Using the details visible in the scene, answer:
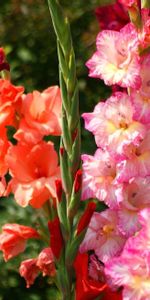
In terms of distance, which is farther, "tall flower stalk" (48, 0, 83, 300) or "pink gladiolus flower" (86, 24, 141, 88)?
"pink gladiolus flower" (86, 24, 141, 88)

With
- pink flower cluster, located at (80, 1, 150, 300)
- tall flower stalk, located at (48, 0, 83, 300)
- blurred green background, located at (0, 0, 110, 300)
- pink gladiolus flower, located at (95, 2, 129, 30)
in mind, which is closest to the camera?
tall flower stalk, located at (48, 0, 83, 300)

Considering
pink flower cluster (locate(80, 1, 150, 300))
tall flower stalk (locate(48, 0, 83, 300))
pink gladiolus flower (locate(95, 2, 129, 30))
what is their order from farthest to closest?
1. pink gladiolus flower (locate(95, 2, 129, 30))
2. pink flower cluster (locate(80, 1, 150, 300))
3. tall flower stalk (locate(48, 0, 83, 300))

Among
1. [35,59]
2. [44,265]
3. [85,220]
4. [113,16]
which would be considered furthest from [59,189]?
[35,59]

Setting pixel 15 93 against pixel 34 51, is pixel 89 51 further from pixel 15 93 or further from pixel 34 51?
pixel 15 93

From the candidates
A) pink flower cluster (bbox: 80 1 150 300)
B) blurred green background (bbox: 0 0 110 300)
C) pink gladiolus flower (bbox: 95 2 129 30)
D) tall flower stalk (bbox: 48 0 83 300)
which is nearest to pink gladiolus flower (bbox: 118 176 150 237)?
pink flower cluster (bbox: 80 1 150 300)

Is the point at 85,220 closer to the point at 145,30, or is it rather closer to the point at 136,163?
the point at 136,163

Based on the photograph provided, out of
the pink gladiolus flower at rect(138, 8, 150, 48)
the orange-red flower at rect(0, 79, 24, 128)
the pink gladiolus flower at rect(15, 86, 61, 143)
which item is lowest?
the pink gladiolus flower at rect(15, 86, 61, 143)

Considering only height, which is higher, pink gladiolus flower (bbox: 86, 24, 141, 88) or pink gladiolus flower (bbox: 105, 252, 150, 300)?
pink gladiolus flower (bbox: 86, 24, 141, 88)

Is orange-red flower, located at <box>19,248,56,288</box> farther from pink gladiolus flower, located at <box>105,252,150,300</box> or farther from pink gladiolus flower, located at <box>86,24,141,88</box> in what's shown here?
pink gladiolus flower, located at <box>86,24,141,88</box>
